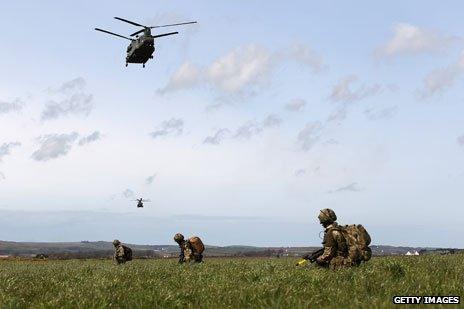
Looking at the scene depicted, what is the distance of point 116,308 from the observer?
7309 millimetres

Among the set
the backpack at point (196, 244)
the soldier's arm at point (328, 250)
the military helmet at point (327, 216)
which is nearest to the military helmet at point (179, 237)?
the backpack at point (196, 244)

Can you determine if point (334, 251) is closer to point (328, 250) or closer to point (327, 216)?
point (328, 250)

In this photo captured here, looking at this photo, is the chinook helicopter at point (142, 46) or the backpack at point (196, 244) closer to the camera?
the backpack at point (196, 244)

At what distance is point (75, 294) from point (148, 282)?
2281mm

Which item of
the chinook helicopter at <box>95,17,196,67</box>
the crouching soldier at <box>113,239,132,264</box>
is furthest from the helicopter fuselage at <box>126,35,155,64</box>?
the crouching soldier at <box>113,239,132,264</box>

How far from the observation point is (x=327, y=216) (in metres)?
13.4

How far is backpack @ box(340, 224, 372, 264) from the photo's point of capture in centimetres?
1300

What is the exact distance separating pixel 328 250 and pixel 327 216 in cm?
86

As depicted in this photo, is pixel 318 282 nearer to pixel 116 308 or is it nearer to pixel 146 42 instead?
pixel 116 308

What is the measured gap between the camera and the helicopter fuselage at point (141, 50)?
1635 inches

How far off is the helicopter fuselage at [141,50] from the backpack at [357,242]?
30.9 m

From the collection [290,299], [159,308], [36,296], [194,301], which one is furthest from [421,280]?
[36,296]

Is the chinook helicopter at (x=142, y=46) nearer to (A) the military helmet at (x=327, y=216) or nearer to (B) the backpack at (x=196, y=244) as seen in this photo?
(B) the backpack at (x=196, y=244)

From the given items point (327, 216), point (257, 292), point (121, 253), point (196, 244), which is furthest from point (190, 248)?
point (257, 292)
